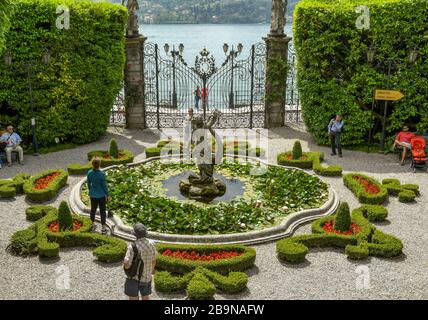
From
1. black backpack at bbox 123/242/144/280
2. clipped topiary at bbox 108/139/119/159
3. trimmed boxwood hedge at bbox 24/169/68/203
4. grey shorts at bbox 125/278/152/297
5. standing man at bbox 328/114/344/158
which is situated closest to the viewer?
black backpack at bbox 123/242/144/280

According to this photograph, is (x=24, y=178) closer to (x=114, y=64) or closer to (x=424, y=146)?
(x=114, y=64)

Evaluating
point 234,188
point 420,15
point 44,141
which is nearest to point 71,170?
point 44,141

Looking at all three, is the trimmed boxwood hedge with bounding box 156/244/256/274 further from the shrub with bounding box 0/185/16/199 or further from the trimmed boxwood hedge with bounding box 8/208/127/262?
the shrub with bounding box 0/185/16/199

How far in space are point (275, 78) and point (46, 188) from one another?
13708mm

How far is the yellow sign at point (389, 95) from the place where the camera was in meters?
20.4

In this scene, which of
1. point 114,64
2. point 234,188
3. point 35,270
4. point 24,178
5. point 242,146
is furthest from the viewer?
point 114,64

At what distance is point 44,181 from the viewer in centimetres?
1694

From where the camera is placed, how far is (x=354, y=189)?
16531 millimetres

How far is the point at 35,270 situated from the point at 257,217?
5.95 metres

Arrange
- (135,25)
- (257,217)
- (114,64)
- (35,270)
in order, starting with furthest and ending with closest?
(135,25) < (114,64) < (257,217) < (35,270)

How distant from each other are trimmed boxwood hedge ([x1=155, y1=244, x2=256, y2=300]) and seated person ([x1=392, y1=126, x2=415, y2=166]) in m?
10.5

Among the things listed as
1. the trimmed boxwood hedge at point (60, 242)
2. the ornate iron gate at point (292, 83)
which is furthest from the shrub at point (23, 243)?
the ornate iron gate at point (292, 83)

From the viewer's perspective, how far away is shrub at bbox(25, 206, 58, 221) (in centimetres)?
1436

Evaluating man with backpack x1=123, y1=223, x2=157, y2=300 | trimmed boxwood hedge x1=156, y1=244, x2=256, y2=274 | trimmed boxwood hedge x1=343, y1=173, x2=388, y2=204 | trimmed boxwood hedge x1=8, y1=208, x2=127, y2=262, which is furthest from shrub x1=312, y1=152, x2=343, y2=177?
man with backpack x1=123, y1=223, x2=157, y2=300
